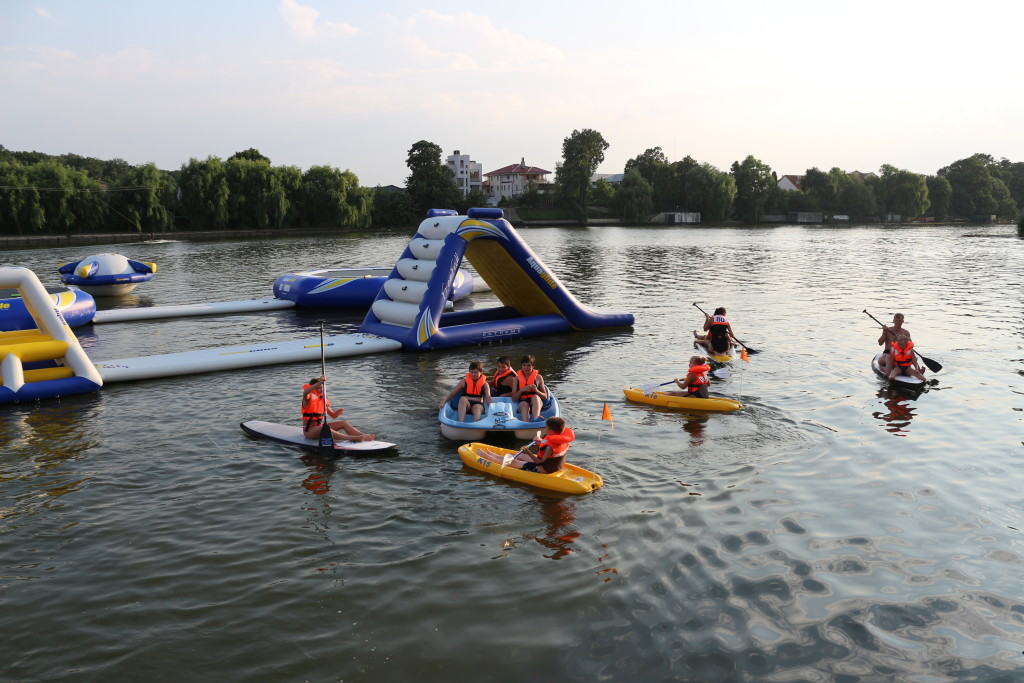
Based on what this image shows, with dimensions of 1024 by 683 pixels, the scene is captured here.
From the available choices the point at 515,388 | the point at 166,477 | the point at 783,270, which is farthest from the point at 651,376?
the point at 783,270

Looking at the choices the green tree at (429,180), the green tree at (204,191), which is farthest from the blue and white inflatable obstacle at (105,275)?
the green tree at (429,180)

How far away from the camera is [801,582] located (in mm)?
8641

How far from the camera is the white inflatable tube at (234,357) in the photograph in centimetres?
1752

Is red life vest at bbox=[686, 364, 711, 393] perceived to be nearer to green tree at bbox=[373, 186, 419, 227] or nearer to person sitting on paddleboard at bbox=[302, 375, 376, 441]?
person sitting on paddleboard at bbox=[302, 375, 376, 441]

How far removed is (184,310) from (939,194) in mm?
142788

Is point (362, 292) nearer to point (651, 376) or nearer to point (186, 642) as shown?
point (651, 376)

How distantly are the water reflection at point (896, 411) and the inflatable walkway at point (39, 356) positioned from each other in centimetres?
1624

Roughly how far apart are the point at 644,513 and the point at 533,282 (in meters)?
12.9

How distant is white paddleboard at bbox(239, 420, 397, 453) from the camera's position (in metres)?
12.4

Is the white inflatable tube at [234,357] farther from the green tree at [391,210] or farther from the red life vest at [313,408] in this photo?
the green tree at [391,210]

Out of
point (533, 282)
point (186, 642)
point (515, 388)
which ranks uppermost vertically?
point (533, 282)

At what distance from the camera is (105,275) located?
108 ft

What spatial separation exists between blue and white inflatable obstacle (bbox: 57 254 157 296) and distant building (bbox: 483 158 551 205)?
130566mm

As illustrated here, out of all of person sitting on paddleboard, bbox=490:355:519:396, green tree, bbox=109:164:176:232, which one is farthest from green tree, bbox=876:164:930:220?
person sitting on paddleboard, bbox=490:355:519:396
